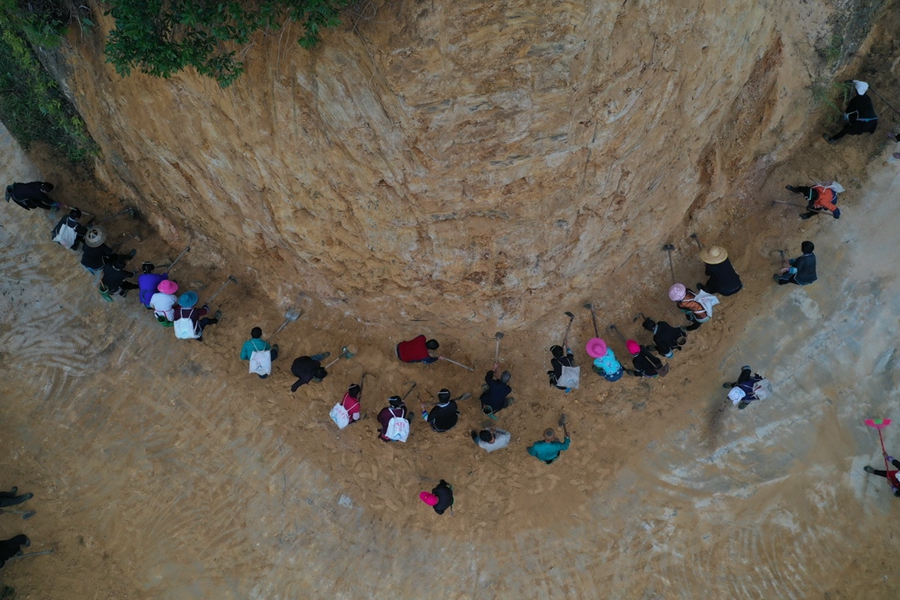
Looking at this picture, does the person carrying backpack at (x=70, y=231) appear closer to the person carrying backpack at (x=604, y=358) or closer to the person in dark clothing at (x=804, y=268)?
the person carrying backpack at (x=604, y=358)

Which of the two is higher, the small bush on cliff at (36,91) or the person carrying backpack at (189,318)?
the small bush on cliff at (36,91)

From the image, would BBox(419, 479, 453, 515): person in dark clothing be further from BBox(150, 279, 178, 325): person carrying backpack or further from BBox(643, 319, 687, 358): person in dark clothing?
BBox(150, 279, 178, 325): person carrying backpack

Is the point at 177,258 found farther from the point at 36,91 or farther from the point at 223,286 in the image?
the point at 36,91

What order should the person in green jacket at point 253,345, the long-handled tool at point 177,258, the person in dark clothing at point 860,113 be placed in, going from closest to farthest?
the person in dark clothing at point 860,113
the person in green jacket at point 253,345
the long-handled tool at point 177,258

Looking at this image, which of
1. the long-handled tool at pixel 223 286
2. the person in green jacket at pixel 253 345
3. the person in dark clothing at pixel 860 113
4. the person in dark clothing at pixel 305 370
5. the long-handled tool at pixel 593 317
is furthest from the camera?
the long-handled tool at pixel 223 286

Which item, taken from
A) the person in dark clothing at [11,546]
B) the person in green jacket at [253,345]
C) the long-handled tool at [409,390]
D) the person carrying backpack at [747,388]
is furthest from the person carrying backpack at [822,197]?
the person in dark clothing at [11,546]

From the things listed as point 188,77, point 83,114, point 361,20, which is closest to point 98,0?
point 188,77

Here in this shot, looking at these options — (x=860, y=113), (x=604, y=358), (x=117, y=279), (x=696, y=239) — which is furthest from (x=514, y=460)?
(x=860, y=113)

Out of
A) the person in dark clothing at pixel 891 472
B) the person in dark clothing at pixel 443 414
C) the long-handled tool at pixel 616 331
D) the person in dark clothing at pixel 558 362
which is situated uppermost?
the long-handled tool at pixel 616 331
